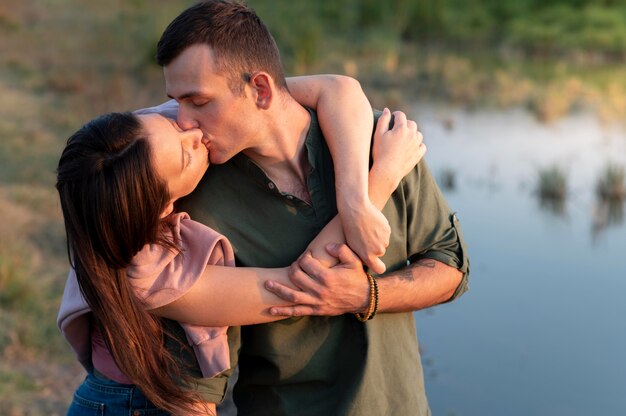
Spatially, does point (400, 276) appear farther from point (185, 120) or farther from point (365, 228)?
point (185, 120)

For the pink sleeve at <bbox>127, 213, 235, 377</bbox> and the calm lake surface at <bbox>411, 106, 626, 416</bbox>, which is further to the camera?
the calm lake surface at <bbox>411, 106, 626, 416</bbox>

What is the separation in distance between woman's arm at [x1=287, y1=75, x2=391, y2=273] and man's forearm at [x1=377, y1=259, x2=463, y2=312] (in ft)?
0.21

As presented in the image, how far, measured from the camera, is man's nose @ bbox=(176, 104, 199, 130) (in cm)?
196

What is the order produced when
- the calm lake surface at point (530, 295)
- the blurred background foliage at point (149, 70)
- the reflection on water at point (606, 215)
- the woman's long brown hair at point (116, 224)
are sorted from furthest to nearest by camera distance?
the reflection on water at point (606, 215), the calm lake surface at point (530, 295), the blurred background foliage at point (149, 70), the woman's long brown hair at point (116, 224)

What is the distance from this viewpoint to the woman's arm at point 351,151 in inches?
76.5

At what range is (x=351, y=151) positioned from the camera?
6.58 feet

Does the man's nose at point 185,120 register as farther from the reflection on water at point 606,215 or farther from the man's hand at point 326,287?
the reflection on water at point 606,215

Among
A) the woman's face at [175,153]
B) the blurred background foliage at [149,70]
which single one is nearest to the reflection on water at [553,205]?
the blurred background foliage at [149,70]

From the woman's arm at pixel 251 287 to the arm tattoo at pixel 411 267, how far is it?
0.11 meters

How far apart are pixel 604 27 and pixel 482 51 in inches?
128

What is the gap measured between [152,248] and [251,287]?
241mm

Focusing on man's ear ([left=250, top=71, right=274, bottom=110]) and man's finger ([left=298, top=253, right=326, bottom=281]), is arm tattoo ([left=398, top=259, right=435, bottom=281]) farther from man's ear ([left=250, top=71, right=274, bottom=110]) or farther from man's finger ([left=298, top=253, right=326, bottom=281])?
man's ear ([left=250, top=71, right=274, bottom=110])

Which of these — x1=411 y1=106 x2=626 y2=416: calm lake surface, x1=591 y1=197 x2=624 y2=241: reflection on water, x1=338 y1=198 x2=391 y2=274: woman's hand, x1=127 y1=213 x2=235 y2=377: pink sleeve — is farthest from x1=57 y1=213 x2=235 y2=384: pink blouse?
x1=591 y1=197 x2=624 y2=241: reflection on water

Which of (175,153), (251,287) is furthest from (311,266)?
(175,153)
